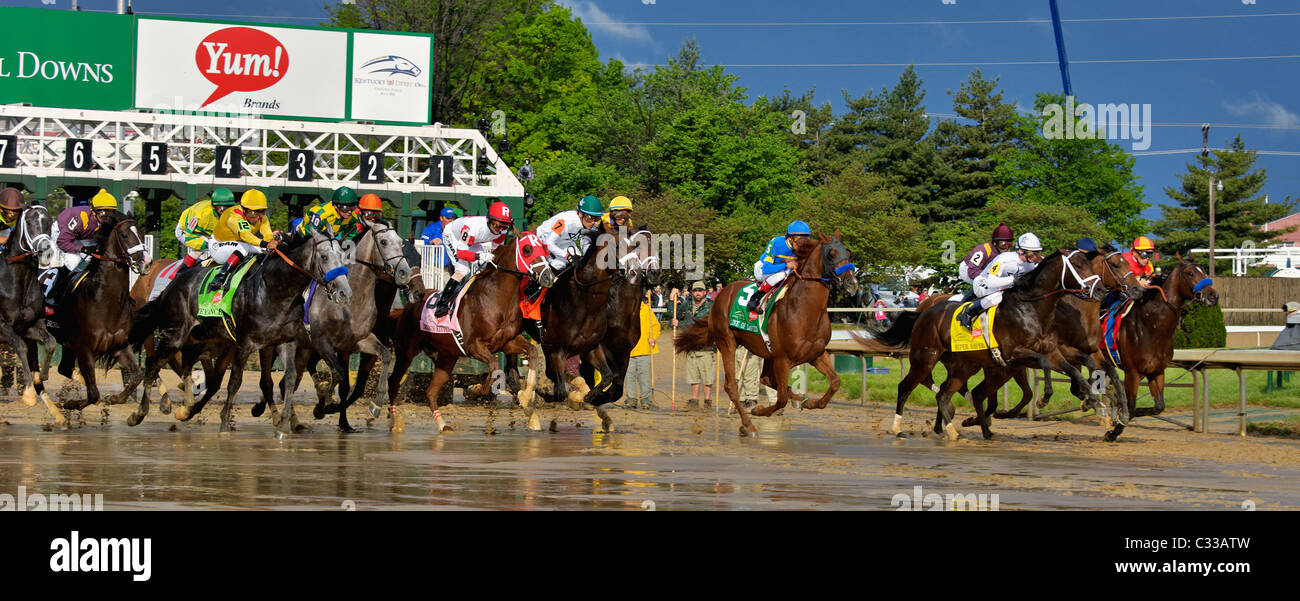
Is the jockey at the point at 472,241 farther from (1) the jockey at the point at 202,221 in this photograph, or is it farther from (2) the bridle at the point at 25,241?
(2) the bridle at the point at 25,241

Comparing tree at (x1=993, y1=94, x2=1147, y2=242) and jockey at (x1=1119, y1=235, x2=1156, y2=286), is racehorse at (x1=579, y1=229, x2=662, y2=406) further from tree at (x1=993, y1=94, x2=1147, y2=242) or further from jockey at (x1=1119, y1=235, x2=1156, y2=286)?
tree at (x1=993, y1=94, x2=1147, y2=242)

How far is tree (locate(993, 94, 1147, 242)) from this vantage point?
59.6 m

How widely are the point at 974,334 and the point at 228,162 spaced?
60.3ft

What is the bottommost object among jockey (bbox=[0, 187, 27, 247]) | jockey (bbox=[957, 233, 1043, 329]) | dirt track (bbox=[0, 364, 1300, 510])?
dirt track (bbox=[0, 364, 1300, 510])

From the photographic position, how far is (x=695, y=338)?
1727 cm

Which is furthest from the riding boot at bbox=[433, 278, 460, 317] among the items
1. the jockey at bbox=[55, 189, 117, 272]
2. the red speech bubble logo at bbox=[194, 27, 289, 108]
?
the red speech bubble logo at bbox=[194, 27, 289, 108]

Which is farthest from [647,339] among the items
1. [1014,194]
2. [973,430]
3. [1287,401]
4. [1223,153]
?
[1223,153]

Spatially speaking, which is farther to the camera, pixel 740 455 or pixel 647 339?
pixel 647 339

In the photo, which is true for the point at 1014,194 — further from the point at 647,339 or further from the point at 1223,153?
the point at 647,339

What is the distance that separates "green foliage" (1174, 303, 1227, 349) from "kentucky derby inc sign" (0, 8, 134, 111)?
22679mm

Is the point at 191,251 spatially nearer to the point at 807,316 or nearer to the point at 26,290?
the point at 26,290

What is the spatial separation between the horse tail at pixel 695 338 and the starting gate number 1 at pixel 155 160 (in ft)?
50.4

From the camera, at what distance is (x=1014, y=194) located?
2477 inches
